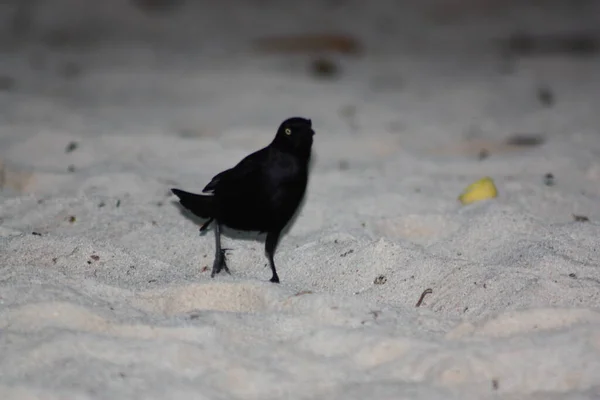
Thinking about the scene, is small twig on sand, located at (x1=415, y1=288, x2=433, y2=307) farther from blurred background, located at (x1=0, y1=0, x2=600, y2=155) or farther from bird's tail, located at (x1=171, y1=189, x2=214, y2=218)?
blurred background, located at (x1=0, y1=0, x2=600, y2=155)

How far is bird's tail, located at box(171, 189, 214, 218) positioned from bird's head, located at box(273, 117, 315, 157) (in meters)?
0.36

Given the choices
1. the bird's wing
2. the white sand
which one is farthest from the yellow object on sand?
the bird's wing

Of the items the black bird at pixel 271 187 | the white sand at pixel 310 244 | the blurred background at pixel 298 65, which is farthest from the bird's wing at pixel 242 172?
the blurred background at pixel 298 65

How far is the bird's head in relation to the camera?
9.95ft

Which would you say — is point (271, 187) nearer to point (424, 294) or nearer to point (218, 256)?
point (218, 256)

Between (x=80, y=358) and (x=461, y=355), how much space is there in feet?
3.41

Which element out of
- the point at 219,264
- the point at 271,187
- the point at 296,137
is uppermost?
the point at 296,137

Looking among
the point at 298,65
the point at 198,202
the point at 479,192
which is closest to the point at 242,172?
the point at 198,202

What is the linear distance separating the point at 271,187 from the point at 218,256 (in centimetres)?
33

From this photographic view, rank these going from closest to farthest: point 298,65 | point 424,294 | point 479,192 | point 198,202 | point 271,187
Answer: point 424,294 < point 271,187 < point 198,202 < point 479,192 < point 298,65

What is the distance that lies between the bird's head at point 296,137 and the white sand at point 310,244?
0.41 meters

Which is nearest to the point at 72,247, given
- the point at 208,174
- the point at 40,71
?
the point at 208,174

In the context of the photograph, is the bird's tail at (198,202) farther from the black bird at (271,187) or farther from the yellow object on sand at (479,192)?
the yellow object on sand at (479,192)

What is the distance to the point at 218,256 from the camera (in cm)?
312
